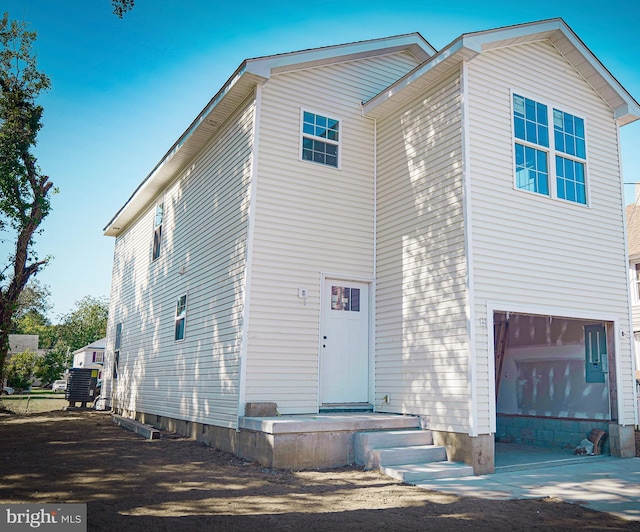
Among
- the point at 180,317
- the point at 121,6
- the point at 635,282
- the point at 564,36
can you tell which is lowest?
the point at 180,317

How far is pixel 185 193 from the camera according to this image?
1324cm

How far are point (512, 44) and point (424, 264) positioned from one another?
404 centimetres

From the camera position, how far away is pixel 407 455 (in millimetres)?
7715

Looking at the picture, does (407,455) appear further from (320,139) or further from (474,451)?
(320,139)

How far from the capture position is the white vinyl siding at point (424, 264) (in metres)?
8.20

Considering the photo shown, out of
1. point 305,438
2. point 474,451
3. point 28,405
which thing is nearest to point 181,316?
point 305,438

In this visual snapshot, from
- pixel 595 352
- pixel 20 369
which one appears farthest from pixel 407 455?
pixel 20 369

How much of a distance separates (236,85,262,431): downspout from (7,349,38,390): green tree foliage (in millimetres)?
29917

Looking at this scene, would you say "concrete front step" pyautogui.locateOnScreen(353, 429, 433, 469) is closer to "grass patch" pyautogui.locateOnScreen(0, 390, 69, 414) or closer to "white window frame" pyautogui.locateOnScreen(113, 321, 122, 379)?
"white window frame" pyautogui.locateOnScreen(113, 321, 122, 379)

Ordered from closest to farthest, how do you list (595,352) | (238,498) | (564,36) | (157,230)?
1. (238,498)
2. (564,36)
3. (595,352)
4. (157,230)

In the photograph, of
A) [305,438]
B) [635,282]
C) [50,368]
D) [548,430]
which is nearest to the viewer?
[305,438]

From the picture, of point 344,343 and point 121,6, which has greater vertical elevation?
point 121,6

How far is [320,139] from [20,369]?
1297 inches

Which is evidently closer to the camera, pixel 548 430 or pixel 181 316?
pixel 548 430
